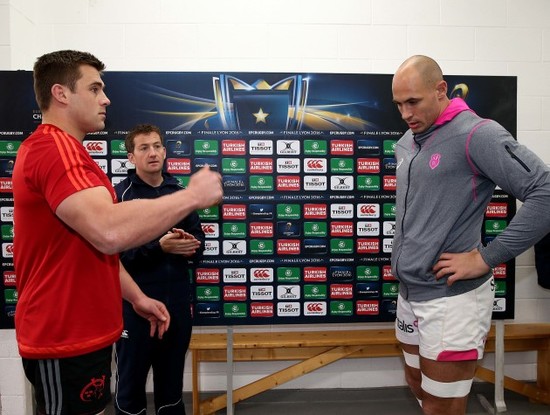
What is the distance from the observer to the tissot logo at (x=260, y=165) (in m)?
2.51

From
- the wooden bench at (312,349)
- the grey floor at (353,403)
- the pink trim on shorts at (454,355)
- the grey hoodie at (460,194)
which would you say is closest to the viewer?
the grey hoodie at (460,194)

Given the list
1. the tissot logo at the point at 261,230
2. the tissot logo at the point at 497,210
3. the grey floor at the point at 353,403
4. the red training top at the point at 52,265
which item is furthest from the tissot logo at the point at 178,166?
the tissot logo at the point at 497,210

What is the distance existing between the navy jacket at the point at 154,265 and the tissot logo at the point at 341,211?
86cm

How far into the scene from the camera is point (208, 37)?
284 cm

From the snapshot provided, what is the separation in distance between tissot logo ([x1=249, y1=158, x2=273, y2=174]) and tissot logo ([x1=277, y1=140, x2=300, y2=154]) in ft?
0.27

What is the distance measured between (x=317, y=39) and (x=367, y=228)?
1259mm

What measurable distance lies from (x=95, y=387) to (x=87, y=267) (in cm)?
36

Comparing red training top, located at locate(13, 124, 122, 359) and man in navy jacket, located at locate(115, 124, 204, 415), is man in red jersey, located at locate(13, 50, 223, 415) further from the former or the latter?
man in navy jacket, located at locate(115, 124, 204, 415)

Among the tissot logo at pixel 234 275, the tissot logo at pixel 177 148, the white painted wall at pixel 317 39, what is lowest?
the tissot logo at pixel 234 275

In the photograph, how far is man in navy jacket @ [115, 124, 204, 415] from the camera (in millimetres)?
2105

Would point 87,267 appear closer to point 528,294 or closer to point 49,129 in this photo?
point 49,129

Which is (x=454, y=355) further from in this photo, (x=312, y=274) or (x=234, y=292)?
(x=234, y=292)

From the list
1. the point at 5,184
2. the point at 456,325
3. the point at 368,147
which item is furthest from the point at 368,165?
the point at 5,184

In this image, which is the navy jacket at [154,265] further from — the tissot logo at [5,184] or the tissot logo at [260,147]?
the tissot logo at [5,184]
